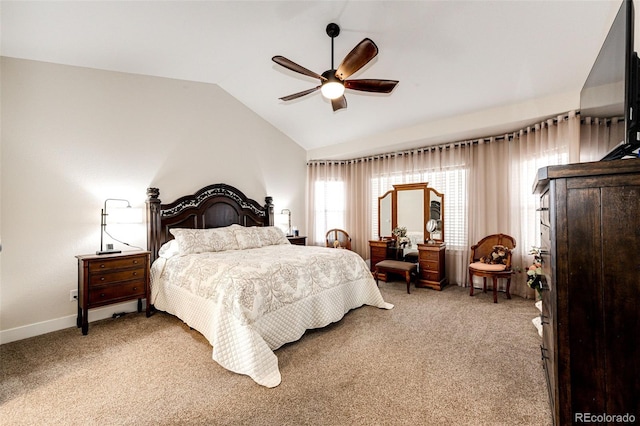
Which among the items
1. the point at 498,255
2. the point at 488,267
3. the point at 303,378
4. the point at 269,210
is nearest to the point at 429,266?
the point at 488,267

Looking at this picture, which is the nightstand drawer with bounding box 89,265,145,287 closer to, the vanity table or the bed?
the bed

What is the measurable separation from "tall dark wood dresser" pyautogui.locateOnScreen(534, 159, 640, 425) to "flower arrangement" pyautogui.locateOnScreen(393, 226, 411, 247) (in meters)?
3.72

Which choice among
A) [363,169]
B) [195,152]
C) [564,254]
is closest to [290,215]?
[363,169]

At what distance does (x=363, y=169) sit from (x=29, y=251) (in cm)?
493

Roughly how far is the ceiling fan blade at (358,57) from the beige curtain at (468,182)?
2786 millimetres

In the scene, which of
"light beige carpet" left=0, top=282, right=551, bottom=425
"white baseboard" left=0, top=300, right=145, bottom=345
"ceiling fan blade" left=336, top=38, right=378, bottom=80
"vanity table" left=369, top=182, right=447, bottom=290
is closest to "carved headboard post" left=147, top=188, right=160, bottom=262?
"white baseboard" left=0, top=300, right=145, bottom=345

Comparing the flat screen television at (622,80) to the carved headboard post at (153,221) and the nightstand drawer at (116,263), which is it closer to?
the nightstand drawer at (116,263)

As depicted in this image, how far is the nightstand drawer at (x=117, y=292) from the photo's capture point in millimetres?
2945

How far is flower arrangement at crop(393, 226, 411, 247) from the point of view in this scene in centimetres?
496

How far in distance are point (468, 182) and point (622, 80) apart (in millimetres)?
3300

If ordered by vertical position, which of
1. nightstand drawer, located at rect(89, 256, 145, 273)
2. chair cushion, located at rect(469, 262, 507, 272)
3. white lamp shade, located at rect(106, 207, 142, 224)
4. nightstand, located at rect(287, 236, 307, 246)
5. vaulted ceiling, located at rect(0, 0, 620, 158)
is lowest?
chair cushion, located at rect(469, 262, 507, 272)

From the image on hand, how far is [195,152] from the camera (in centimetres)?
423

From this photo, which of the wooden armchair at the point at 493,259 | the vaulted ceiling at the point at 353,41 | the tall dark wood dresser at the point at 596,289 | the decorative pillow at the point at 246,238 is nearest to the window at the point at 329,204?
the decorative pillow at the point at 246,238

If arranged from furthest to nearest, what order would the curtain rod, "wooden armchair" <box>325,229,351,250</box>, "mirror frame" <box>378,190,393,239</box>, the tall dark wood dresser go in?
"wooden armchair" <box>325,229,351,250</box> < "mirror frame" <box>378,190,393,239</box> < the curtain rod < the tall dark wood dresser
